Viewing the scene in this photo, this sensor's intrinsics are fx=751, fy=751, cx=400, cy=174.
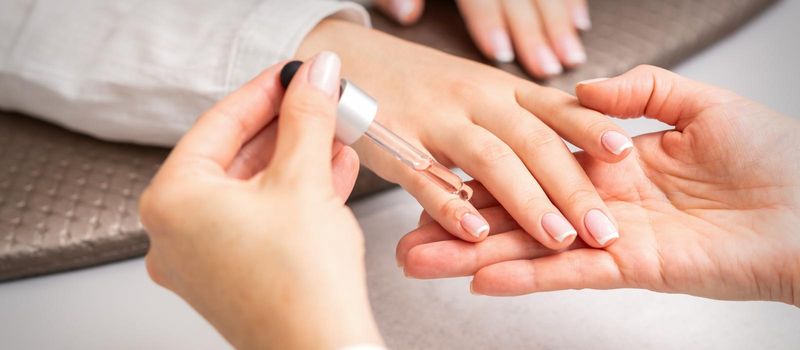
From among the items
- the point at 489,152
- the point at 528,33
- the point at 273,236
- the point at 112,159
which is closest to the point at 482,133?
the point at 489,152

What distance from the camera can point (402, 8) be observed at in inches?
42.2

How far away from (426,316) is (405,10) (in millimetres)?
466

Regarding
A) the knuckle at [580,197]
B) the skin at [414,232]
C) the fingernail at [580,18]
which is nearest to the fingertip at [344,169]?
the skin at [414,232]

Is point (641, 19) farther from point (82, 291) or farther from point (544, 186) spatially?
point (82, 291)

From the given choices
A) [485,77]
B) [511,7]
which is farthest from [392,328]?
[511,7]

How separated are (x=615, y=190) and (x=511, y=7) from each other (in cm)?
33

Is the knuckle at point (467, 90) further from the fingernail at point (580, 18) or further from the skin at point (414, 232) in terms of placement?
the fingernail at point (580, 18)

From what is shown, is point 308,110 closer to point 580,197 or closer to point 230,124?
point 230,124

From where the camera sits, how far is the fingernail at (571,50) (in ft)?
3.26

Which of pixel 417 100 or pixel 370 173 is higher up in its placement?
pixel 417 100

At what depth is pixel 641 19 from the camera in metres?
1.09

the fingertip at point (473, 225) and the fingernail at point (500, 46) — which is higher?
the fingernail at point (500, 46)

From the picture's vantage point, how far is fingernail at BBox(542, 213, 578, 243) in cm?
70

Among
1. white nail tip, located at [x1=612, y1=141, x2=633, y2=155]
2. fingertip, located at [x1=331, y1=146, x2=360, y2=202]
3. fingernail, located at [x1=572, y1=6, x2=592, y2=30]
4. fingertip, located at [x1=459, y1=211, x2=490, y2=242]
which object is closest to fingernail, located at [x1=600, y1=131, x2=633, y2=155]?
white nail tip, located at [x1=612, y1=141, x2=633, y2=155]
